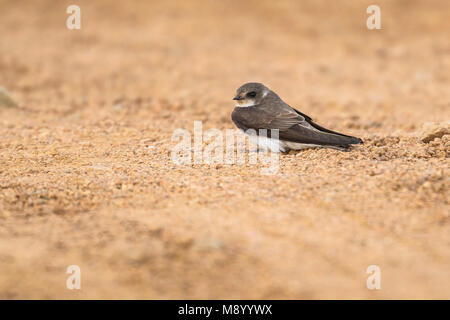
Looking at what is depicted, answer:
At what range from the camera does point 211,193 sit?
4227mm

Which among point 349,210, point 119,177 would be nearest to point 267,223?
point 349,210

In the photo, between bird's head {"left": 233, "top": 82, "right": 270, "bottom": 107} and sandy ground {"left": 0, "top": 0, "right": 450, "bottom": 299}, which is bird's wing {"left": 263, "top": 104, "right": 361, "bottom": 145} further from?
bird's head {"left": 233, "top": 82, "right": 270, "bottom": 107}

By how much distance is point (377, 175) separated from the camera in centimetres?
436

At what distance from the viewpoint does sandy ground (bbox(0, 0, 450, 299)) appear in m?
3.23

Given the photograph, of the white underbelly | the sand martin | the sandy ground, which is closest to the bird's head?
the sand martin

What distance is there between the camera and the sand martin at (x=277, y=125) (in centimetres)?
507

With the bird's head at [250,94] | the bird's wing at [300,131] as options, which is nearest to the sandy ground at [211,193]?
the bird's wing at [300,131]

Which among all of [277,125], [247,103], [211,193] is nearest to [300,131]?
[277,125]

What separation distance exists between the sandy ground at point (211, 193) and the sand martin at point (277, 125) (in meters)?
0.14

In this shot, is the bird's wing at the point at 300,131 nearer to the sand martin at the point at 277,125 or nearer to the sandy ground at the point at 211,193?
the sand martin at the point at 277,125

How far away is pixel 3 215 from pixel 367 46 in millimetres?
9586

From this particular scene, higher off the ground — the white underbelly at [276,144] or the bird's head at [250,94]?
the bird's head at [250,94]

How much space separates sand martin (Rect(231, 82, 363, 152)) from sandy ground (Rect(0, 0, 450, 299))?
0.14 meters

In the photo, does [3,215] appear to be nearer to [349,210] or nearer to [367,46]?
[349,210]
